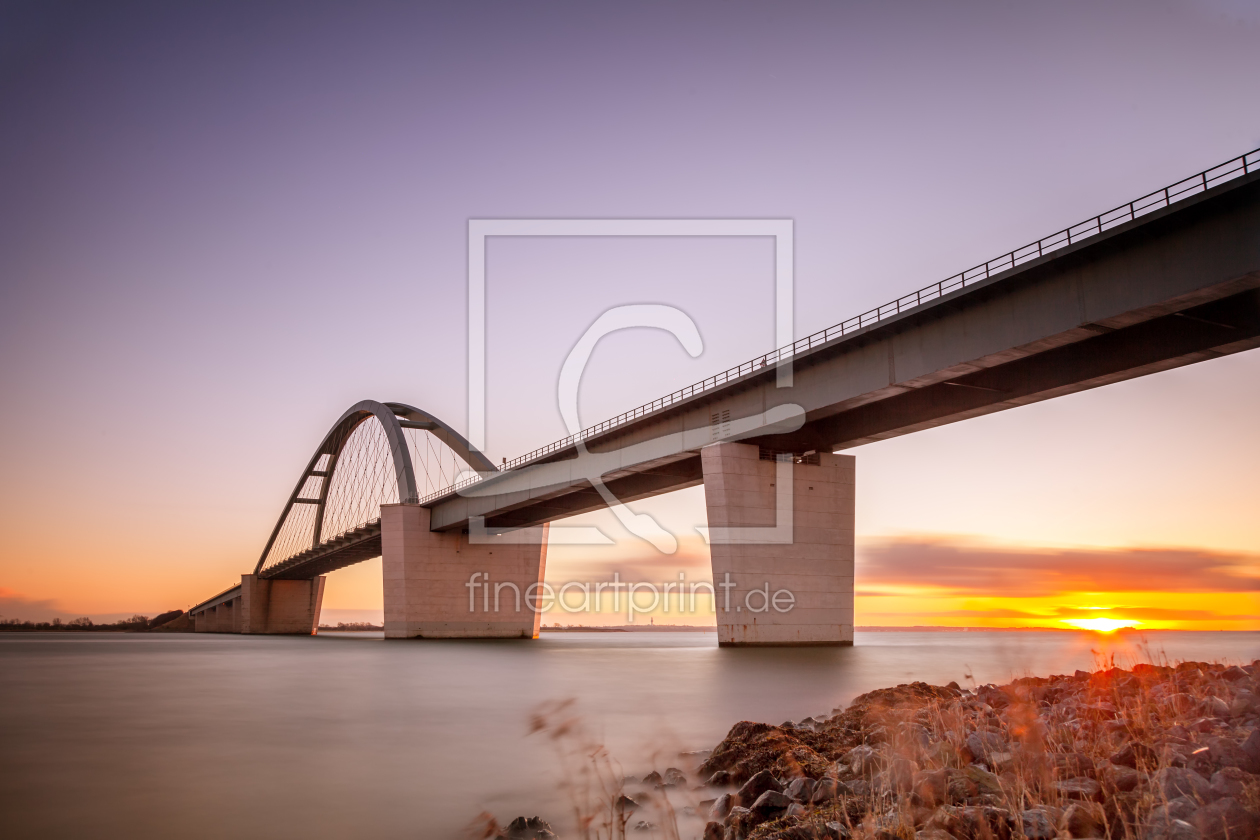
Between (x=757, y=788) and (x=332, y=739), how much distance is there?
872 centimetres

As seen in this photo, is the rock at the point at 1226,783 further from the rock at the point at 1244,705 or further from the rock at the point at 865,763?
the rock at the point at 1244,705

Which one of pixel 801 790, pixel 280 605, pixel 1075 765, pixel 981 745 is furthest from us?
pixel 280 605

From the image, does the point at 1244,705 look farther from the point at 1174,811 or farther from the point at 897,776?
the point at 897,776

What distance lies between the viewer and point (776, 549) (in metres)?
40.8

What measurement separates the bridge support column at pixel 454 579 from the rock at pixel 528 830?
204 ft

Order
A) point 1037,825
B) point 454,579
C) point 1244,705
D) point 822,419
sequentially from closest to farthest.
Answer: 1. point 1037,825
2. point 1244,705
3. point 822,419
4. point 454,579

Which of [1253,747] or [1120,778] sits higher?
[1253,747]

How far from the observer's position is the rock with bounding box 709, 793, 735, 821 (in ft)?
25.2

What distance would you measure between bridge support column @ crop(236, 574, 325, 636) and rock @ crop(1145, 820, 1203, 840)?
12751cm

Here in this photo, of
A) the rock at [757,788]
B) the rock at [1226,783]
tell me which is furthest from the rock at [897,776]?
the rock at [1226,783]

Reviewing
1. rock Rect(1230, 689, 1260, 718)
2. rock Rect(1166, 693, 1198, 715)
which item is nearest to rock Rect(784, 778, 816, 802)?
rock Rect(1230, 689, 1260, 718)

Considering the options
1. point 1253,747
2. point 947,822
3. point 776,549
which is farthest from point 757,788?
point 776,549

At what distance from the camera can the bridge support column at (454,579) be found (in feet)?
222

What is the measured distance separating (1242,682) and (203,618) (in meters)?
173
